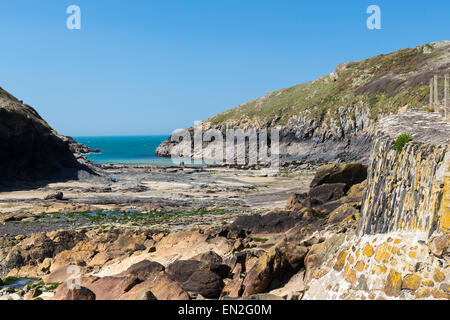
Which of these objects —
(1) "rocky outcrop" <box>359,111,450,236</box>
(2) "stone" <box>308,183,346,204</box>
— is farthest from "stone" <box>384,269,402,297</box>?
(2) "stone" <box>308,183,346,204</box>

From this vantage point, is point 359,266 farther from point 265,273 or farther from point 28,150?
point 28,150

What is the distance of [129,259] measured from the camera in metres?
22.3

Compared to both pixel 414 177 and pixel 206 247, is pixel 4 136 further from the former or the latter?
pixel 414 177

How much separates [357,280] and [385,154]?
11.8ft

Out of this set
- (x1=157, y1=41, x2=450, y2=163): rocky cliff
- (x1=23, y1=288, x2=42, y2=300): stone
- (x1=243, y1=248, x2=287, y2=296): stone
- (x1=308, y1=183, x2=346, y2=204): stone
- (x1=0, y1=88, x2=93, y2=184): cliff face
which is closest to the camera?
(x1=243, y1=248, x2=287, y2=296): stone

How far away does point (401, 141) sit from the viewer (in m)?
11.2

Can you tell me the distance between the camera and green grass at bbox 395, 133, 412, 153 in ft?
36.5

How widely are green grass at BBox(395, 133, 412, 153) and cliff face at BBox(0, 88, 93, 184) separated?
6214 cm

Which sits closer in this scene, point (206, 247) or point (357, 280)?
point (357, 280)

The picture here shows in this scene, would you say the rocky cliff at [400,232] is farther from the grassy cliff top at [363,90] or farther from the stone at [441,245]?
the grassy cliff top at [363,90]

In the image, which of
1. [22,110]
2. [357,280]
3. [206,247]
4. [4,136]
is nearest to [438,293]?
[357,280]

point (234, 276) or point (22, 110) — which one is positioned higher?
point (22, 110)

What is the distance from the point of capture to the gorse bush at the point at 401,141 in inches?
439

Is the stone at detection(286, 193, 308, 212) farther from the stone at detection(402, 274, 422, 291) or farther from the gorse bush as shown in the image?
the stone at detection(402, 274, 422, 291)
